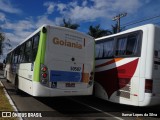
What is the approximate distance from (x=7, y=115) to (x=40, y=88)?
1.38 m

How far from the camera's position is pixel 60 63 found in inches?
329

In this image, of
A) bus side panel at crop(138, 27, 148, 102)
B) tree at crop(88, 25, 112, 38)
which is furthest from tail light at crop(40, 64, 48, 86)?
tree at crop(88, 25, 112, 38)

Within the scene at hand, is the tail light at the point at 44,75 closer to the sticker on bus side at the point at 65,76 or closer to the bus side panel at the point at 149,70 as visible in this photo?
the sticker on bus side at the point at 65,76

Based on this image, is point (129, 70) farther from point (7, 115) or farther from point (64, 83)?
point (7, 115)

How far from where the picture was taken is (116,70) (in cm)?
922

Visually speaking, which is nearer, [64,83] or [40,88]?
[40,88]

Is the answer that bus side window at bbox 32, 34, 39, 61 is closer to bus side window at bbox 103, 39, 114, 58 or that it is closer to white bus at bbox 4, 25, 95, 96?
white bus at bbox 4, 25, 95, 96

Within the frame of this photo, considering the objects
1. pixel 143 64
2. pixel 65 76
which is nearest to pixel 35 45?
pixel 65 76

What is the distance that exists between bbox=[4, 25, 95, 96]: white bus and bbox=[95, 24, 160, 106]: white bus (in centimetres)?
92

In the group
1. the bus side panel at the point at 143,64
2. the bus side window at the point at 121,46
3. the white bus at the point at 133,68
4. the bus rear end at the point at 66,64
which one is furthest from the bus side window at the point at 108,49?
the bus side panel at the point at 143,64

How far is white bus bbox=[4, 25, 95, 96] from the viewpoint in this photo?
26.2 feet

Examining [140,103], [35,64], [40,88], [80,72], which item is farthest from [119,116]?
[35,64]

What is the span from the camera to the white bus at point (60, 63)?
798 cm

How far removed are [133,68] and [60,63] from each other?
2.69 meters
